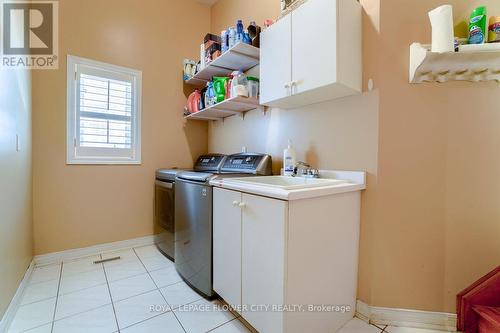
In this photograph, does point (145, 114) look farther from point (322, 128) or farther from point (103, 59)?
point (322, 128)

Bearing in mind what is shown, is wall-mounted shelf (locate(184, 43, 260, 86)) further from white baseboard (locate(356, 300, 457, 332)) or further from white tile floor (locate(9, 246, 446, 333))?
white baseboard (locate(356, 300, 457, 332))

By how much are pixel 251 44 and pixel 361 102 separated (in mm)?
1061

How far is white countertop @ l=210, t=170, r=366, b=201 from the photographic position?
1.11 m

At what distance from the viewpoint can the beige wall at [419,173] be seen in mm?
1339

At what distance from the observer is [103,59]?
8.16ft

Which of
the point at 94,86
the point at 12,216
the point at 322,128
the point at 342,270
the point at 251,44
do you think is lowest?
the point at 342,270

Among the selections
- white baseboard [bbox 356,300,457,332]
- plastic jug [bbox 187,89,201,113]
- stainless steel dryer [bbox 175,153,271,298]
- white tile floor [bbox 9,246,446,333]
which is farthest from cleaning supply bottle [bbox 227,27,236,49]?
white baseboard [bbox 356,300,457,332]

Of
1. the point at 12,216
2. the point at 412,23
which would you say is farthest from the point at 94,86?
the point at 412,23

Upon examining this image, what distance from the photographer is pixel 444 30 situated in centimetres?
119

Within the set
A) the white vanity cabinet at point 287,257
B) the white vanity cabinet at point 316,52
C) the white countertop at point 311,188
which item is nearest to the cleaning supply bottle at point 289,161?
the white countertop at point 311,188

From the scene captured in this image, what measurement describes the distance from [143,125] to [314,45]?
2117 mm

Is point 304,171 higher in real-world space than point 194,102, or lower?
lower

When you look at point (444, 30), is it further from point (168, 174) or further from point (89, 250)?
point (89, 250)

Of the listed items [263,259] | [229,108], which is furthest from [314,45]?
[263,259]
